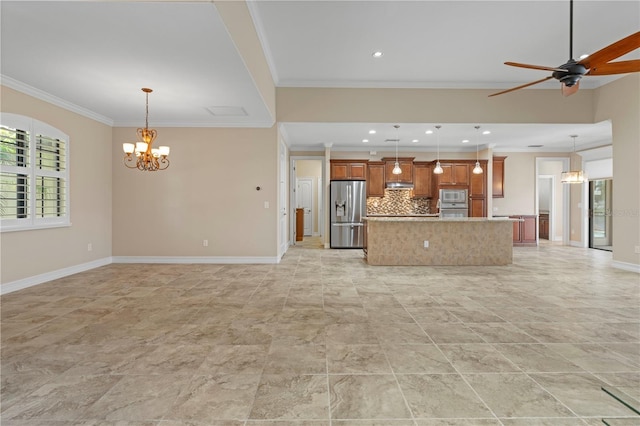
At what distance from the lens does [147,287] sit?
14.2ft

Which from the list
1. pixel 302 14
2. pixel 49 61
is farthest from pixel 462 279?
pixel 49 61

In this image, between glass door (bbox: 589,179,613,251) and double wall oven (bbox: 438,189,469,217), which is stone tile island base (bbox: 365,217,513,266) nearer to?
double wall oven (bbox: 438,189,469,217)

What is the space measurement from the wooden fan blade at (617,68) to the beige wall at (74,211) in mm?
6696

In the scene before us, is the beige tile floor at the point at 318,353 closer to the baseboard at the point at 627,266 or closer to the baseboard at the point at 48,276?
the baseboard at the point at 48,276

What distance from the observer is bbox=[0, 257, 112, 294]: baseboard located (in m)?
4.12

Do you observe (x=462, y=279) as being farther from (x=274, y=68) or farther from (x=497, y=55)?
(x=274, y=68)

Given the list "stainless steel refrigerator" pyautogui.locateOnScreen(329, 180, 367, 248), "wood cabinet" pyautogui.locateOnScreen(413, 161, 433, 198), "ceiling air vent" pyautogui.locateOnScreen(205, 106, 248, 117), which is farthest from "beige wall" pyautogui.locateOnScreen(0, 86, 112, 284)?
"wood cabinet" pyautogui.locateOnScreen(413, 161, 433, 198)

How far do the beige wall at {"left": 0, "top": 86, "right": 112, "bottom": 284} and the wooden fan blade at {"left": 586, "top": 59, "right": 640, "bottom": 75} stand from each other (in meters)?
6.70

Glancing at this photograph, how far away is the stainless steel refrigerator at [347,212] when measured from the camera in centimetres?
844

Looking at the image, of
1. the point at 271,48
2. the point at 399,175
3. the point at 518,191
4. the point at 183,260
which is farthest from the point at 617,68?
the point at 518,191

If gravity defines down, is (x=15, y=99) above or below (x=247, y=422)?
above

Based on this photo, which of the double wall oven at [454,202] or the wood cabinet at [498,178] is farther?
the wood cabinet at [498,178]

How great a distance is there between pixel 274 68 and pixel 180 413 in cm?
505

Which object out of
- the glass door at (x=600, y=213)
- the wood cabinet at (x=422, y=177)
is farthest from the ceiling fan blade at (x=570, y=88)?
the glass door at (x=600, y=213)
